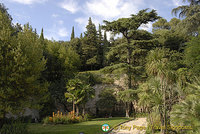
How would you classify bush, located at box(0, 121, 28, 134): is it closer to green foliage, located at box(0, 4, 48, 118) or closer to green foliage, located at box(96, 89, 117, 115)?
green foliage, located at box(0, 4, 48, 118)

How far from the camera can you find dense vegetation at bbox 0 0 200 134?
8.43 meters

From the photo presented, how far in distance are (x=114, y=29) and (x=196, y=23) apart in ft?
29.1

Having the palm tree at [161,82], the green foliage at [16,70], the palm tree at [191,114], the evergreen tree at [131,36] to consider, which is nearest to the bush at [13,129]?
the green foliage at [16,70]

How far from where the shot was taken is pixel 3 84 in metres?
8.56

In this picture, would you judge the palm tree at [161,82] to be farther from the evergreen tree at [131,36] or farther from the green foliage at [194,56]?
the evergreen tree at [131,36]

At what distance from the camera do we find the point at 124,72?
19.3 m

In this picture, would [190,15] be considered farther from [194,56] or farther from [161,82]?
[161,82]

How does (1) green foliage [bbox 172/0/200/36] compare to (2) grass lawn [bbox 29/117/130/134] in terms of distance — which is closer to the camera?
(2) grass lawn [bbox 29/117/130/134]

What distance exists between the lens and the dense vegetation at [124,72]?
27.7ft

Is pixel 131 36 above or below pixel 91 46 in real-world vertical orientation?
below

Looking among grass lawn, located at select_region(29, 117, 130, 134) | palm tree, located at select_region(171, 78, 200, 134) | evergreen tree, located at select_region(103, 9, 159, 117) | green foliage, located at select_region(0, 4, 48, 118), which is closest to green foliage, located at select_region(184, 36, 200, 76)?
evergreen tree, located at select_region(103, 9, 159, 117)

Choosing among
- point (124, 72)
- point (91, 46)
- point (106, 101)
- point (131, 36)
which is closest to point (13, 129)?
point (106, 101)

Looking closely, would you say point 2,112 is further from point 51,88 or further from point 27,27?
point 51,88

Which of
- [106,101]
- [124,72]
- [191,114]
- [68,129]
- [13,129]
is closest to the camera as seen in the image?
[191,114]
